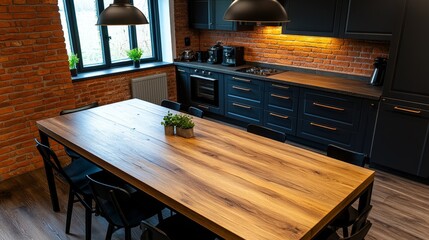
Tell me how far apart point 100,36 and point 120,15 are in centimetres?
267

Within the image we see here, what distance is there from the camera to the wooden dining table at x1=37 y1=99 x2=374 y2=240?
1618 mm

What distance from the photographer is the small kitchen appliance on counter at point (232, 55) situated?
5.24m

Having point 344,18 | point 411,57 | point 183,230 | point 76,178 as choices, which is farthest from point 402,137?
point 76,178

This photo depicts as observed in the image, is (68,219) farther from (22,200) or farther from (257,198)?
(257,198)

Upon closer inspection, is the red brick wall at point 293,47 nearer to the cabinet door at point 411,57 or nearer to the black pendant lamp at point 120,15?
the cabinet door at point 411,57

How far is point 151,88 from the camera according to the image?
5.42m

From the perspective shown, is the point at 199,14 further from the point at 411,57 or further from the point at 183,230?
the point at 183,230

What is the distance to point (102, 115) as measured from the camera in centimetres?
316

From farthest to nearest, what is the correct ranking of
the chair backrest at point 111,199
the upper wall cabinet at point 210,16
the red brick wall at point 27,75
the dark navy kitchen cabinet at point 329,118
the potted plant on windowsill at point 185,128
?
the upper wall cabinet at point 210,16
the dark navy kitchen cabinet at point 329,118
the red brick wall at point 27,75
the potted plant on windowsill at point 185,128
the chair backrest at point 111,199

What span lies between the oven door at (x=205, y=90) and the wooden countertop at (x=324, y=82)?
24 cm

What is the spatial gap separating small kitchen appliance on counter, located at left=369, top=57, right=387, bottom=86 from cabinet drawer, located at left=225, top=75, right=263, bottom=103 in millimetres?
1428

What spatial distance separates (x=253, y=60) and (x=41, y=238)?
154 inches

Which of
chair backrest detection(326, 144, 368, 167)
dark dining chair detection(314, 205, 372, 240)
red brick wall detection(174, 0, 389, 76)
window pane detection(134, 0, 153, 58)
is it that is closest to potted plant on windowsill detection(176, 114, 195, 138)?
chair backrest detection(326, 144, 368, 167)

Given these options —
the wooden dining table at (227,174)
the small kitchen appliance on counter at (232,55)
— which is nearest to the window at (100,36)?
the small kitchen appliance on counter at (232,55)
